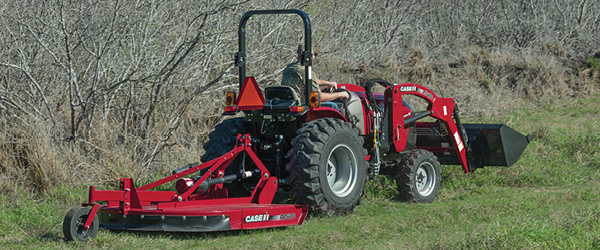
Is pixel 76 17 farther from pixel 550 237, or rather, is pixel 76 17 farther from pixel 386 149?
pixel 550 237

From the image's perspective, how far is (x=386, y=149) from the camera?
7.32m

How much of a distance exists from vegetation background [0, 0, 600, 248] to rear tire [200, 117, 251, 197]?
1.10 metres

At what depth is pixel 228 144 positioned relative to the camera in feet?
21.4

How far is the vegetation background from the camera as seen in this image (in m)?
5.53

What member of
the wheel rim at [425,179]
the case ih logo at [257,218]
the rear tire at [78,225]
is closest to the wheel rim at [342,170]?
the case ih logo at [257,218]

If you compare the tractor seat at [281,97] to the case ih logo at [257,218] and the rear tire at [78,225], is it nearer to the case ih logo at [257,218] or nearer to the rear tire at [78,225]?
the case ih logo at [257,218]

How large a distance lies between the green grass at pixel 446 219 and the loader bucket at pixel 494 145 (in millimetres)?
407

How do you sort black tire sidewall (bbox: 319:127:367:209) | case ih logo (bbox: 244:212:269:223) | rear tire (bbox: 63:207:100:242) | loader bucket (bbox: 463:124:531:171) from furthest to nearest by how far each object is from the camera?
loader bucket (bbox: 463:124:531:171) → black tire sidewall (bbox: 319:127:367:209) → case ih logo (bbox: 244:212:269:223) → rear tire (bbox: 63:207:100:242)

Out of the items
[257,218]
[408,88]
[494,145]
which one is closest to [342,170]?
[257,218]

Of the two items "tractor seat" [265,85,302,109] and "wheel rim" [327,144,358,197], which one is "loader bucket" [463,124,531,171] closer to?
"wheel rim" [327,144,358,197]

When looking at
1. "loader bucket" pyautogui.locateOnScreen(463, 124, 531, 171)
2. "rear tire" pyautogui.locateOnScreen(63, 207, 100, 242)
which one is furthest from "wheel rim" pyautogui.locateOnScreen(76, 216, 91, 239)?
"loader bucket" pyautogui.locateOnScreen(463, 124, 531, 171)

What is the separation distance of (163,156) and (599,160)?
690 centimetres

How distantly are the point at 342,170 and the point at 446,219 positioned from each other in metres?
1.19

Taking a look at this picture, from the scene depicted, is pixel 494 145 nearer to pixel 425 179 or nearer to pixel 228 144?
pixel 425 179
